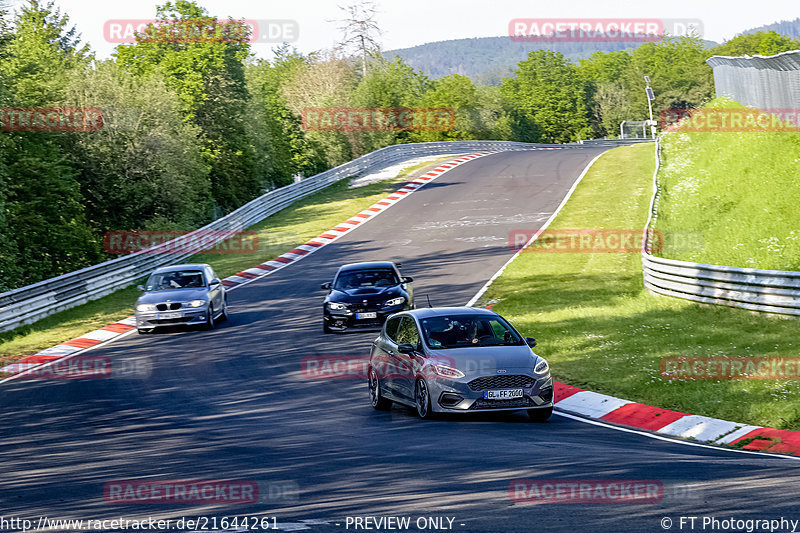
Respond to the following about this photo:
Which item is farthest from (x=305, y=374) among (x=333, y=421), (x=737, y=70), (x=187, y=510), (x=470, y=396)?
(x=737, y=70)

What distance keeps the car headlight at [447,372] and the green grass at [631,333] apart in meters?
3.37

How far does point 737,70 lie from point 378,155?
25613mm

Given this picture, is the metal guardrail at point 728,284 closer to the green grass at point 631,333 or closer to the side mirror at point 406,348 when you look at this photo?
the green grass at point 631,333


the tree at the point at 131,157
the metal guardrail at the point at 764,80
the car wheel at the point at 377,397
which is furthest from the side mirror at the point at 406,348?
the tree at the point at 131,157

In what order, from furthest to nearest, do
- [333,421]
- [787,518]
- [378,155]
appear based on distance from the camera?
1. [378,155]
2. [333,421]
3. [787,518]

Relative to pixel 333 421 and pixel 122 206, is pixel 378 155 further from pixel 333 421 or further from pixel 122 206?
pixel 333 421

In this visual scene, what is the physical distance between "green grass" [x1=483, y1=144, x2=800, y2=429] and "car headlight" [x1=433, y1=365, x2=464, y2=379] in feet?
11.1

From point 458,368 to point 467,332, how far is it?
1096 mm

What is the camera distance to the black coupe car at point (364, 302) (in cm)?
2088

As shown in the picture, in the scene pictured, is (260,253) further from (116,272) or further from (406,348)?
(406,348)

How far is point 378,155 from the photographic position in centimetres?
5675

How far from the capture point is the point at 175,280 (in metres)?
23.5

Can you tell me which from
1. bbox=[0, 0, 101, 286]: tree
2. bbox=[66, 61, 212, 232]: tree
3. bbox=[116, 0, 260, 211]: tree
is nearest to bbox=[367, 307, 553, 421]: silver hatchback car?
bbox=[0, 0, 101, 286]: tree

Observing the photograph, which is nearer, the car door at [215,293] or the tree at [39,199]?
the car door at [215,293]
